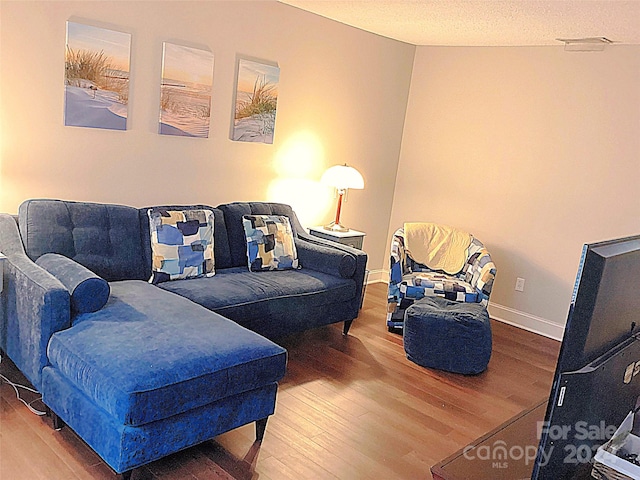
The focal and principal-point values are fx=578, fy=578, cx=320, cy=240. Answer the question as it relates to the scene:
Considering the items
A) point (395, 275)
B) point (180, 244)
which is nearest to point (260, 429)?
point (180, 244)

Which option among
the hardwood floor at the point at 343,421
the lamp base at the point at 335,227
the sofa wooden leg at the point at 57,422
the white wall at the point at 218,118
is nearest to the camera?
the hardwood floor at the point at 343,421

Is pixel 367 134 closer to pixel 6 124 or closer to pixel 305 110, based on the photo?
pixel 305 110

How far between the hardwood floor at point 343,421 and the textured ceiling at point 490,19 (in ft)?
7.54

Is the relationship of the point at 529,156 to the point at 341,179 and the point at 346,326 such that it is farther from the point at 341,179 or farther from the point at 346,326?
the point at 346,326

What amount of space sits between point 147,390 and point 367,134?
12.1ft

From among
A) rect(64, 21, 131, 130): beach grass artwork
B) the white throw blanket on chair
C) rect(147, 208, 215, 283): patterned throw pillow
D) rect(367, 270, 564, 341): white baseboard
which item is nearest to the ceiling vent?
the white throw blanket on chair

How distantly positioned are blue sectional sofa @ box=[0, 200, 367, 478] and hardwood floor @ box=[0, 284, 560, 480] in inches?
6.0

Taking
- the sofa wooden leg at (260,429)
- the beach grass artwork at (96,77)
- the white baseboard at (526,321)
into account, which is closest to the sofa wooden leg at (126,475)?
the sofa wooden leg at (260,429)

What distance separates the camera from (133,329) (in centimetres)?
250

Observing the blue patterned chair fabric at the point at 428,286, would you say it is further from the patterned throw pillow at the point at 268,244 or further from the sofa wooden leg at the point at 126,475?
the sofa wooden leg at the point at 126,475

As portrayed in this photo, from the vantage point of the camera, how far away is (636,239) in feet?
4.63

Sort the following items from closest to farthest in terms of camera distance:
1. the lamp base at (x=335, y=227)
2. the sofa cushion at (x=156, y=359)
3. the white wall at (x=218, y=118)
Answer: the sofa cushion at (x=156, y=359), the white wall at (x=218, y=118), the lamp base at (x=335, y=227)

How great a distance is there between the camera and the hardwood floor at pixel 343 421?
242cm

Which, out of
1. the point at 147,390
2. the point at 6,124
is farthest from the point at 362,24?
the point at 147,390
